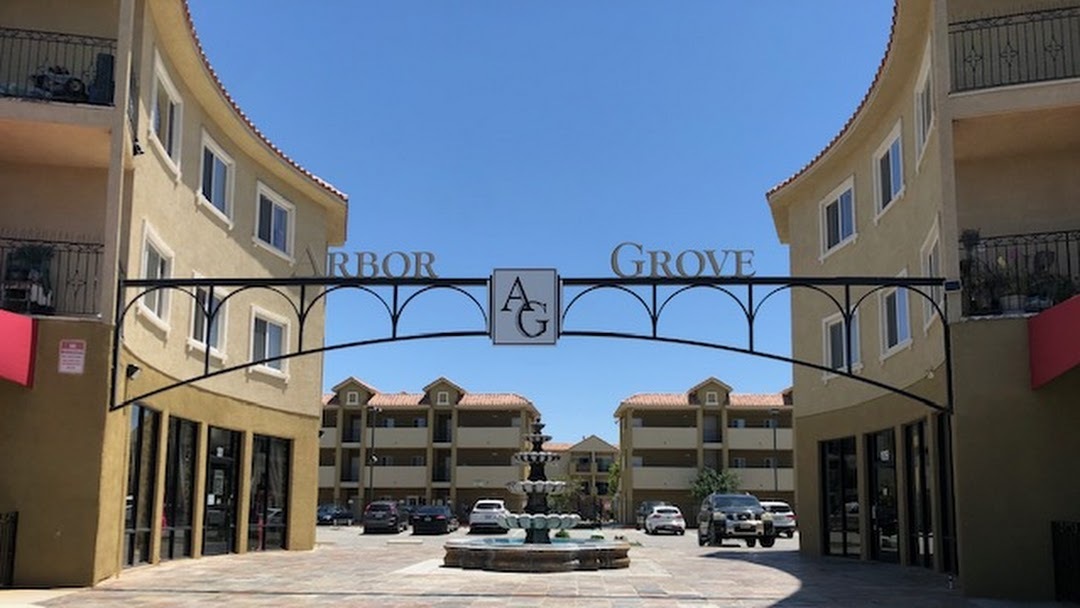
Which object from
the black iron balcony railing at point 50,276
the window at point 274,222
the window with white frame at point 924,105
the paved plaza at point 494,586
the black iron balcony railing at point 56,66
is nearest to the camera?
the paved plaza at point 494,586

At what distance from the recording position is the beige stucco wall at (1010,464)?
1475cm

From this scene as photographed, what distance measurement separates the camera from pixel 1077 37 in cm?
1722

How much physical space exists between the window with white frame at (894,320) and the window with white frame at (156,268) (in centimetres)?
1440

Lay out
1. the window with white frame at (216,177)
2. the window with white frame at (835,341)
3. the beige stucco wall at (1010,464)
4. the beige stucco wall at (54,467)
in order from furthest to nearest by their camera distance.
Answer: the window with white frame at (835,341) < the window with white frame at (216,177) < the beige stucco wall at (54,467) < the beige stucco wall at (1010,464)

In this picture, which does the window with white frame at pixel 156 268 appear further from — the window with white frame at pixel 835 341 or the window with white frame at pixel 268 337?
the window with white frame at pixel 835 341

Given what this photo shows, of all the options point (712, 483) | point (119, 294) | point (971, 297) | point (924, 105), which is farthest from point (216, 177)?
point (712, 483)

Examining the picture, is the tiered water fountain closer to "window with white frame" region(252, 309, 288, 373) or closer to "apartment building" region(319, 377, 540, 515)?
"window with white frame" region(252, 309, 288, 373)

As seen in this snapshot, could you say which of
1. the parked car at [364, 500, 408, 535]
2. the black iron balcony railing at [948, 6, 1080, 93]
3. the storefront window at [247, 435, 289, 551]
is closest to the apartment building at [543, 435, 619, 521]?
the parked car at [364, 500, 408, 535]

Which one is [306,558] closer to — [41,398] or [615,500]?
[41,398]

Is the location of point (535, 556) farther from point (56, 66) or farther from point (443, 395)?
point (443, 395)

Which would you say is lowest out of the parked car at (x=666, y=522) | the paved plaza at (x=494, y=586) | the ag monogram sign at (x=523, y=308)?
the parked car at (x=666, y=522)

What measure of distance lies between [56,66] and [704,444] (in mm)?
59531

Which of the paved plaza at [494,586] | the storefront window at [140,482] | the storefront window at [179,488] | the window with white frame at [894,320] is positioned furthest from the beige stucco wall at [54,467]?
the window with white frame at [894,320]

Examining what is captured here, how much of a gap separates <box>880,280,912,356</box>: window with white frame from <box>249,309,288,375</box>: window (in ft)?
46.2
